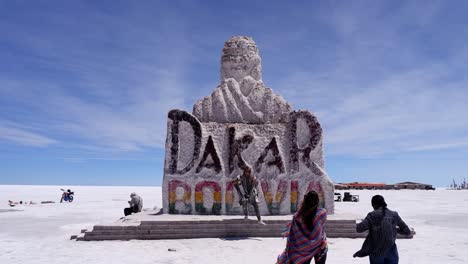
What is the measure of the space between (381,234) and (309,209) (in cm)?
95

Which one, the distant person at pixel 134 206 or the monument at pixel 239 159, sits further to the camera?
the distant person at pixel 134 206

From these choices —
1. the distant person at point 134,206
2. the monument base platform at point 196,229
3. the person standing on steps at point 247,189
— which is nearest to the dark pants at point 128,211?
the distant person at point 134,206

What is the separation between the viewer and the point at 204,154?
13.6m

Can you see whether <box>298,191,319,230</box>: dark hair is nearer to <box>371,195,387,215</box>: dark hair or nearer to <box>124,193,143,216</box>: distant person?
<box>371,195,387,215</box>: dark hair

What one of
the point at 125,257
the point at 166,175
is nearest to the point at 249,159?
the point at 166,175

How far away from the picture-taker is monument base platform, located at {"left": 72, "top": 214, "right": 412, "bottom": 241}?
36.5ft

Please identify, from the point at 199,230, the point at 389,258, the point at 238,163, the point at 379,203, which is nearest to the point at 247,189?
the point at 199,230

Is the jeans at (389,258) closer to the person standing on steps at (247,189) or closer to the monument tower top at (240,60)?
the person standing on steps at (247,189)

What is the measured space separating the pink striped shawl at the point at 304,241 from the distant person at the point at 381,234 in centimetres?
47

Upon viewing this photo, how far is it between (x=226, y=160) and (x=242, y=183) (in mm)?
2035

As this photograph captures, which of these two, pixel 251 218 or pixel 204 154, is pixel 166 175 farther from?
pixel 251 218

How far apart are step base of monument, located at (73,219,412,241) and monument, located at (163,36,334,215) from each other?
1.55 metres

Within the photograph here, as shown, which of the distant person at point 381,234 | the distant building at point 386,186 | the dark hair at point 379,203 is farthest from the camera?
the distant building at point 386,186

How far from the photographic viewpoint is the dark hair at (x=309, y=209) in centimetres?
503
